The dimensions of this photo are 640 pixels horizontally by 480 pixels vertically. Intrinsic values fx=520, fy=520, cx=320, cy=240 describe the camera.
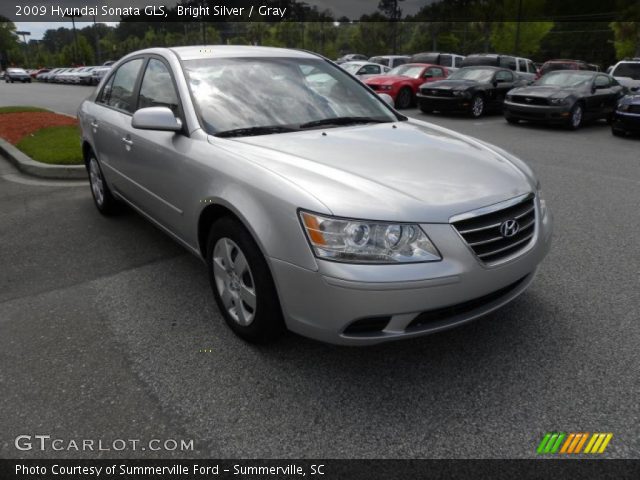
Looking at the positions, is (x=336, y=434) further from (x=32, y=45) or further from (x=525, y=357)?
(x=32, y=45)

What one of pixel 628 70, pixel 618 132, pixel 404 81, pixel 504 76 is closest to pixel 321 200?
pixel 618 132

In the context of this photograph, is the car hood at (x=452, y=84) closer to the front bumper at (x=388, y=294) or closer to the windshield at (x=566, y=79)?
the windshield at (x=566, y=79)

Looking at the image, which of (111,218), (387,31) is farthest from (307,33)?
(111,218)

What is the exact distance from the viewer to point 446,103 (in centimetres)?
1454

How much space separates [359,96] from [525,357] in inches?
89.8

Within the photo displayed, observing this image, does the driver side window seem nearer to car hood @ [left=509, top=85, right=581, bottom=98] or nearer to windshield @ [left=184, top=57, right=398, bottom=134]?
car hood @ [left=509, top=85, right=581, bottom=98]

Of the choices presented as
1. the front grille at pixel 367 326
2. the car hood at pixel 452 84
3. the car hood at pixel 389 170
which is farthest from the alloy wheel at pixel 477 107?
the front grille at pixel 367 326

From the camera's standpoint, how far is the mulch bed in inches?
377

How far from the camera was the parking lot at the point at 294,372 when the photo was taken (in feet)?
7.55

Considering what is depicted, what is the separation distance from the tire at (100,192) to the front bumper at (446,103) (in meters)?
11.2

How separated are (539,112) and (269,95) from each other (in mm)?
10880

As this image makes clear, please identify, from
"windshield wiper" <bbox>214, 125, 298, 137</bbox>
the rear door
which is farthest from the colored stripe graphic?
the rear door

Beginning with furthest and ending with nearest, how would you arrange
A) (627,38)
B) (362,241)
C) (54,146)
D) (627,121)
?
(627,38) < (627,121) < (54,146) < (362,241)

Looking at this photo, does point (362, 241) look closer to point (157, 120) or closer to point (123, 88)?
point (157, 120)
